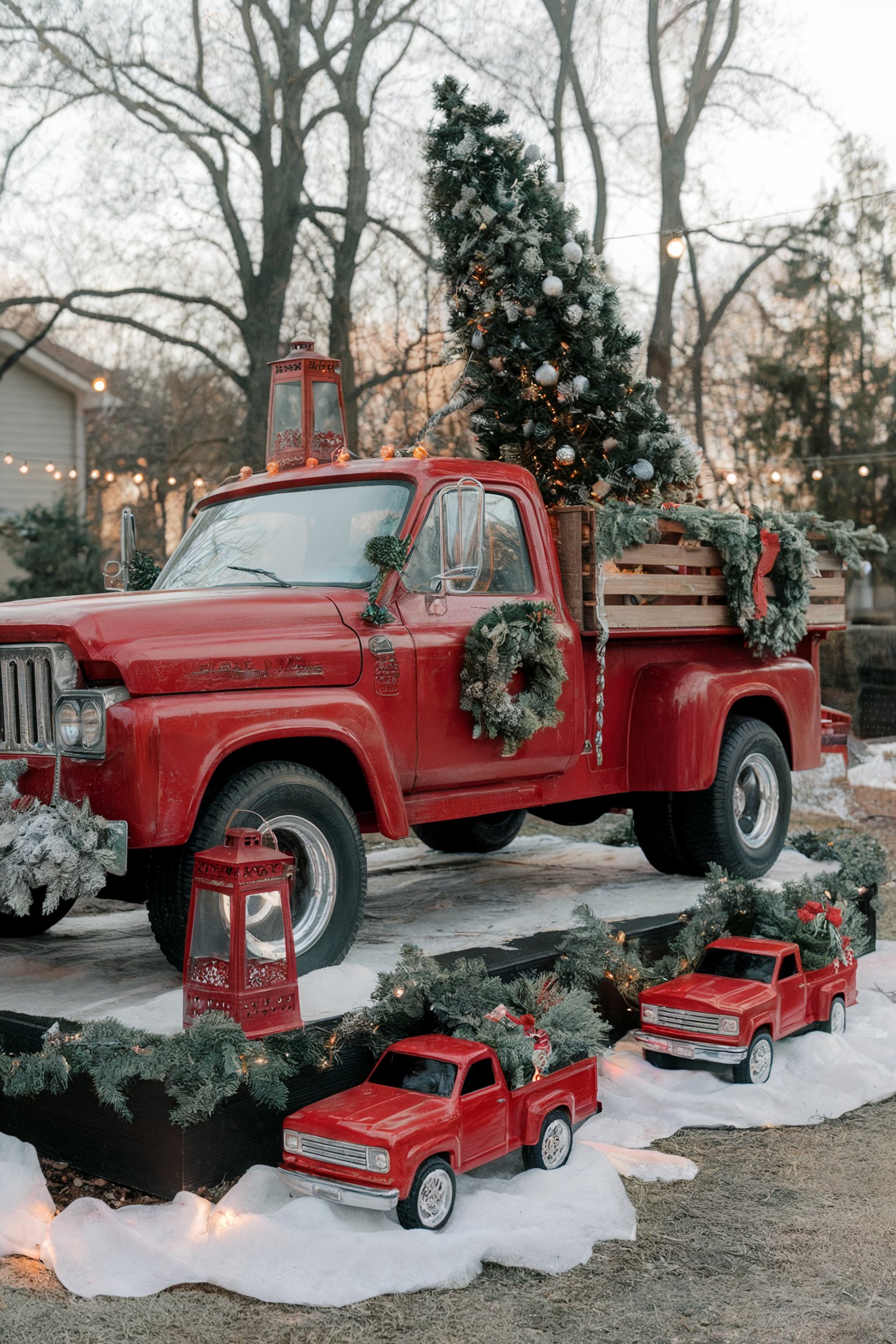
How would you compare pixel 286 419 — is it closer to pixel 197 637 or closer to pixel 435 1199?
pixel 197 637

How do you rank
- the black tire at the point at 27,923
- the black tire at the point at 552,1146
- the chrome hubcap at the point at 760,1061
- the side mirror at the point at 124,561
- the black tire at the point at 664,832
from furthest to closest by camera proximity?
the black tire at the point at 664,832 → the side mirror at the point at 124,561 → the black tire at the point at 27,923 → the chrome hubcap at the point at 760,1061 → the black tire at the point at 552,1146

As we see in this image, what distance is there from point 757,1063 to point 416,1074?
1.65 metres

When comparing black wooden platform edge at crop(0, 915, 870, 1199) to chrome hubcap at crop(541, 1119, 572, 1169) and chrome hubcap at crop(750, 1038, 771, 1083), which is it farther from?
chrome hubcap at crop(750, 1038, 771, 1083)

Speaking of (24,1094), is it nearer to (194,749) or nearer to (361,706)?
(194,749)

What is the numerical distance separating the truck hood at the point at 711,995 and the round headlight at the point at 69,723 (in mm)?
2406

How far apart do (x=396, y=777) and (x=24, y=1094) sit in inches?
67.3

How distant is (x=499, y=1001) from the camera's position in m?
4.55

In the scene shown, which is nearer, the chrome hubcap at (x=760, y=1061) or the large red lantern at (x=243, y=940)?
the large red lantern at (x=243, y=940)

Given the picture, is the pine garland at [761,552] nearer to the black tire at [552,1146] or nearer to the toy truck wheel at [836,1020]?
the toy truck wheel at [836,1020]

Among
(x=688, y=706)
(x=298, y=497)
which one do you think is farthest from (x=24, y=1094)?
(x=688, y=706)

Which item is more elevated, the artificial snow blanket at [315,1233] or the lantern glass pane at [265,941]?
the lantern glass pane at [265,941]

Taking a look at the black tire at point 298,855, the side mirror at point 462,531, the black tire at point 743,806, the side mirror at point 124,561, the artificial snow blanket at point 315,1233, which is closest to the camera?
the artificial snow blanket at point 315,1233

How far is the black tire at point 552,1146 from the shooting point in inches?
167

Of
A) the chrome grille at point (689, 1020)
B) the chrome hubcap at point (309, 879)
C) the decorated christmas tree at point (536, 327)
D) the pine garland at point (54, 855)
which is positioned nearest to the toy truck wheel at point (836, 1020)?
the chrome grille at point (689, 1020)
